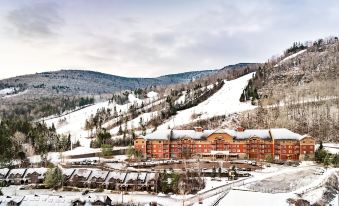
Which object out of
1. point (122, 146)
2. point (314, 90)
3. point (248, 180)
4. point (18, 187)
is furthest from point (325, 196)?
point (314, 90)

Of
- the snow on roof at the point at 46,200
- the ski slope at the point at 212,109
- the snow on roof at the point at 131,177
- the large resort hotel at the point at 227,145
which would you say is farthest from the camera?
the ski slope at the point at 212,109

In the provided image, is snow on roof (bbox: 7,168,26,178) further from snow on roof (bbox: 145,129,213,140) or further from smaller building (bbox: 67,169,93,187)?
snow on roof (bbox: 145,129,213,140)

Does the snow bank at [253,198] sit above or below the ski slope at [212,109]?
below

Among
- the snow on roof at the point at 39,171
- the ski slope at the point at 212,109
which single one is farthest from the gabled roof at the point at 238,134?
the ski slope at the point at 212,109

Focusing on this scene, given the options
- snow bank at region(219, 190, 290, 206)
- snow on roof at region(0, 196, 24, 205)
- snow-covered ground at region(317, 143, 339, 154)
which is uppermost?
snow-covered ground at region(317, 143, 339, 154)

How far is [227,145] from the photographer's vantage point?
10881 centimetres

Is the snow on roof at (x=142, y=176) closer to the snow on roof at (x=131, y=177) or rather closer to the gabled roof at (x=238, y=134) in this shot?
the snow on roof at (x=131, y=177)

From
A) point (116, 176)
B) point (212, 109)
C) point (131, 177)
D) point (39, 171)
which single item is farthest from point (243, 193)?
point (212, 109)

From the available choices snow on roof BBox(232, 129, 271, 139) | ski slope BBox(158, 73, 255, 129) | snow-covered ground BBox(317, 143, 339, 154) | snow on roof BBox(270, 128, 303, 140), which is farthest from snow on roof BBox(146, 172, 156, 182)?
ski slope BBox(158, 73, 255, 129)

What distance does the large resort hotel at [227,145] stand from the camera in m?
105

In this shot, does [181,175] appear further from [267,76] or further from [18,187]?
[267,76]

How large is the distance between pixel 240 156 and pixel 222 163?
989cm

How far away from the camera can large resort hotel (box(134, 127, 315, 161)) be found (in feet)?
345

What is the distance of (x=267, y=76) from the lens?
19662 cm
